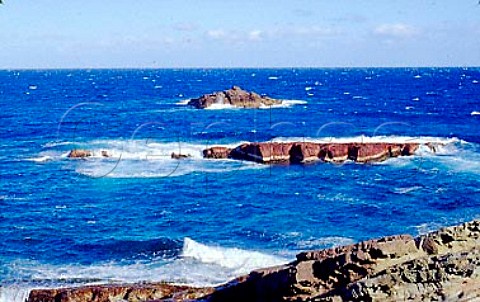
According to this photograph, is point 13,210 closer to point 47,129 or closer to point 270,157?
point 270,157

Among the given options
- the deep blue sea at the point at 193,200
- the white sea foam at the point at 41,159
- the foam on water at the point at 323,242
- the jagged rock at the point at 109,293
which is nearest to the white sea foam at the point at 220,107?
the deep blue sea at the point at 193,200

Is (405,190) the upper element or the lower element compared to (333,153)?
lower

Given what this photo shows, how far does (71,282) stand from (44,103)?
12703cm

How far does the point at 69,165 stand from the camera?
226ft

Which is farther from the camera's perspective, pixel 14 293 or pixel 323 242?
pixel 323 242

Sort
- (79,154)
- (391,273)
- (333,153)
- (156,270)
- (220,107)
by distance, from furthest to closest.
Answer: (220,107) → (79,154) → (333,153) → (156,270) → (391,273)

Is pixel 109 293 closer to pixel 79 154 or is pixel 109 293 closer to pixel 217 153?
pixel 217 153

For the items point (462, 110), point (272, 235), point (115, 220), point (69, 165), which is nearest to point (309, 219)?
point (272, 235)

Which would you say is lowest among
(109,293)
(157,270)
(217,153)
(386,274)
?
(157,270)

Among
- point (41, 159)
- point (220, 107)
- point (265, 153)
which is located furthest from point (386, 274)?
point (220, 107)

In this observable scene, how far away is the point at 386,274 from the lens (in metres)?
13.6

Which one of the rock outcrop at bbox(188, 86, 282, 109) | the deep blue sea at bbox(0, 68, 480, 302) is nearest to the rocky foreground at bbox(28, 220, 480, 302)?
the deep blue sea at bbox(0, 68, 480, 302)

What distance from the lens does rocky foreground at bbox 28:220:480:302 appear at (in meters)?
13.2

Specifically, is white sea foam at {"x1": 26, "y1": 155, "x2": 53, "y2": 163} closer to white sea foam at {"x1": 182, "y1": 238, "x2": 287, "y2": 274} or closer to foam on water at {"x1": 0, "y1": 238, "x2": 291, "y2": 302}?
foam on water at {"x1": 0, "y1": 238, "x2": 291, "y2": 302}
